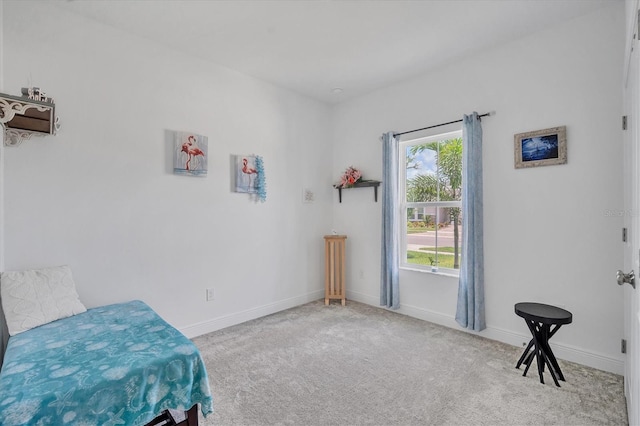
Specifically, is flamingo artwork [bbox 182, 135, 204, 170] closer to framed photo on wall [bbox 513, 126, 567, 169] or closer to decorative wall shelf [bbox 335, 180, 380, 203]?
decorative wall shelf [bbox 335, 180, 380, 203]

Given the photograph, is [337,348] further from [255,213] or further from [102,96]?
[102,96]

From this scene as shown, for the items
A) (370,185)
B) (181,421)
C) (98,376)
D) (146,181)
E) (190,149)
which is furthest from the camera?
(370,185)

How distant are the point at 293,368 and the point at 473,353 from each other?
154 cm

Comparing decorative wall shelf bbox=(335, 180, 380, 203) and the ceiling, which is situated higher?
the ceiling

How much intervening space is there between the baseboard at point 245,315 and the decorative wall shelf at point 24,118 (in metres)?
1.97

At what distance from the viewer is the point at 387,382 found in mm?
2203

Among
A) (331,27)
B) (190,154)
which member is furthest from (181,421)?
(331,27)

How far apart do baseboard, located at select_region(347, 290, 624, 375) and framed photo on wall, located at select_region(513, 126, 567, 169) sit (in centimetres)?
152

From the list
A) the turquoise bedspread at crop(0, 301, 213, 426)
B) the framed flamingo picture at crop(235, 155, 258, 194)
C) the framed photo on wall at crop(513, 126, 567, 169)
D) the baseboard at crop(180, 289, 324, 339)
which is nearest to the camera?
the turquoise bedspread at crop(0, 301, 213, 426)

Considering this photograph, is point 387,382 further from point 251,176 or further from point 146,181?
point 146,181

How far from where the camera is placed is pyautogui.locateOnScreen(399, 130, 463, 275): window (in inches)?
131

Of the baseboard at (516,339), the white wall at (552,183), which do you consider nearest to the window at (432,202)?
the white wall at (552,183)

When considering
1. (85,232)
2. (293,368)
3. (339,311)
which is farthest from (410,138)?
(85,232)

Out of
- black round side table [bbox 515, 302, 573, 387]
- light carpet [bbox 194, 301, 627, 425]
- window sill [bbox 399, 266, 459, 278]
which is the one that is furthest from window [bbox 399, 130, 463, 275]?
black round side table [bbox 515, 302, 573, 387]
